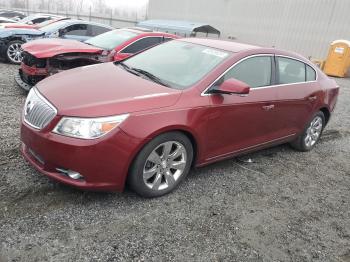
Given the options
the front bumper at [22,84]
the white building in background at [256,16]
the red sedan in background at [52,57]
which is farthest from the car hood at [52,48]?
the white building in background at [256,16]

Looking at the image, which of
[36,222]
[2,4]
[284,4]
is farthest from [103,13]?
[36,222]

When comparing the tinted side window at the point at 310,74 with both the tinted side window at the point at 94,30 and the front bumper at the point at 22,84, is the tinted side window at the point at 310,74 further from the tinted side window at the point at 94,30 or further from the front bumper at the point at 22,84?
the tinted side window at the point at 94,30

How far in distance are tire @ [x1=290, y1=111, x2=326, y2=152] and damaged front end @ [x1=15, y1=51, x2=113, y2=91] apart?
399cm

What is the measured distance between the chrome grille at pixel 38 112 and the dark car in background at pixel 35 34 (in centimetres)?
688

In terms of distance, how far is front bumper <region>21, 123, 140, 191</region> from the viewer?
3.01 meters

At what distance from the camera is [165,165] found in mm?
3559

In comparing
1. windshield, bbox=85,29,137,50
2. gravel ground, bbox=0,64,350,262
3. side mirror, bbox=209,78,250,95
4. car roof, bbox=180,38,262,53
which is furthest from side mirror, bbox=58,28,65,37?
side mirror, bbox=209,78,250,95

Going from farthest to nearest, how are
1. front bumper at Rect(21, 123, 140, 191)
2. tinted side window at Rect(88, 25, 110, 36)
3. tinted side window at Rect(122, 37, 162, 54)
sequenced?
tinted side window at Rect(88, 25, 110, 36) → tinted side window at Rect(122, 37, 162, 54) → front bumper at Rect(21, 123, 140, 191)

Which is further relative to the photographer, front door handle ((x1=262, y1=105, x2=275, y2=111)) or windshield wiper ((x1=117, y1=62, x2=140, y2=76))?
front door handle ((x1=262, y1=105, x2=275, y2=111))

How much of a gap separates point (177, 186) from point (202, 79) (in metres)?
1.19

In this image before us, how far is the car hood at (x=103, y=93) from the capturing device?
3113 millimetres

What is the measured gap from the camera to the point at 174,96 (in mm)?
3488

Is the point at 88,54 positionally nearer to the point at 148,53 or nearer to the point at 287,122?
the point at 148,53

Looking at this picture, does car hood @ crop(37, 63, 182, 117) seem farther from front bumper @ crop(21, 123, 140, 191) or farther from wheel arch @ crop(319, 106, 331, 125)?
wheel arch @ crop(319, 106, 331, 125)
